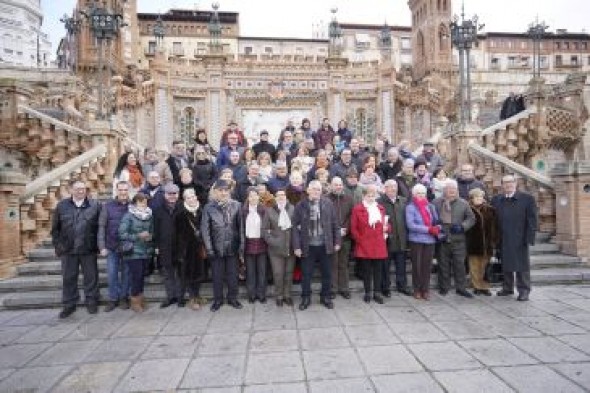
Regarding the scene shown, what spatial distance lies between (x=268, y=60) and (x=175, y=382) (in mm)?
25482

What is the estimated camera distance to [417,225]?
7.70 meters

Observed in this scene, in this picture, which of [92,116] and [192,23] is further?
[192,23]

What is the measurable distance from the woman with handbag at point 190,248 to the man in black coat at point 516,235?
17.1 ft

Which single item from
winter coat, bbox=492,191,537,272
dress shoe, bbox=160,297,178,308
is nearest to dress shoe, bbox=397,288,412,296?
winter coat, bbox=492,191,537,272

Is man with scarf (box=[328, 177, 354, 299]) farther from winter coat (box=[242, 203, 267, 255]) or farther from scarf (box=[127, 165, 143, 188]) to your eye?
scarf (box=[127, 165, 143, 188])

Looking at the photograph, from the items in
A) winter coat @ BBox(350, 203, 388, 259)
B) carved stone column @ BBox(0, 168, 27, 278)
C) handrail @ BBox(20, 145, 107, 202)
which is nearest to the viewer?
winter coat @ BBox(350, 203, 388, 259)

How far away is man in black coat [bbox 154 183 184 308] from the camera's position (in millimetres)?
7391

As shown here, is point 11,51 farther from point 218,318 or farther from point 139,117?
point 218,318

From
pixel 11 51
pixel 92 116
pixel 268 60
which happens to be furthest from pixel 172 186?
pixel 11 51

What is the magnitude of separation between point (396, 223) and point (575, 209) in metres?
4.37

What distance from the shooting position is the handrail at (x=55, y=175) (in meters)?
9.18

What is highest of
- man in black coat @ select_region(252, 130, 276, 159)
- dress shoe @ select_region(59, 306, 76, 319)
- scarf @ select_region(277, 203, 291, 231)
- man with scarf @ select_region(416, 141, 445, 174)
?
man in black coat @ select_region(252, 130, 276, 159)

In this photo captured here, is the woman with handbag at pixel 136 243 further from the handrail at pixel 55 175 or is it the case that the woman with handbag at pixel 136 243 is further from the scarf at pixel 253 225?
the handrail at pixel 55 175

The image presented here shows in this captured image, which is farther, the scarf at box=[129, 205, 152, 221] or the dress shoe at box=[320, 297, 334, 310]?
the scarf at box=[129, 205, 152, 221]
